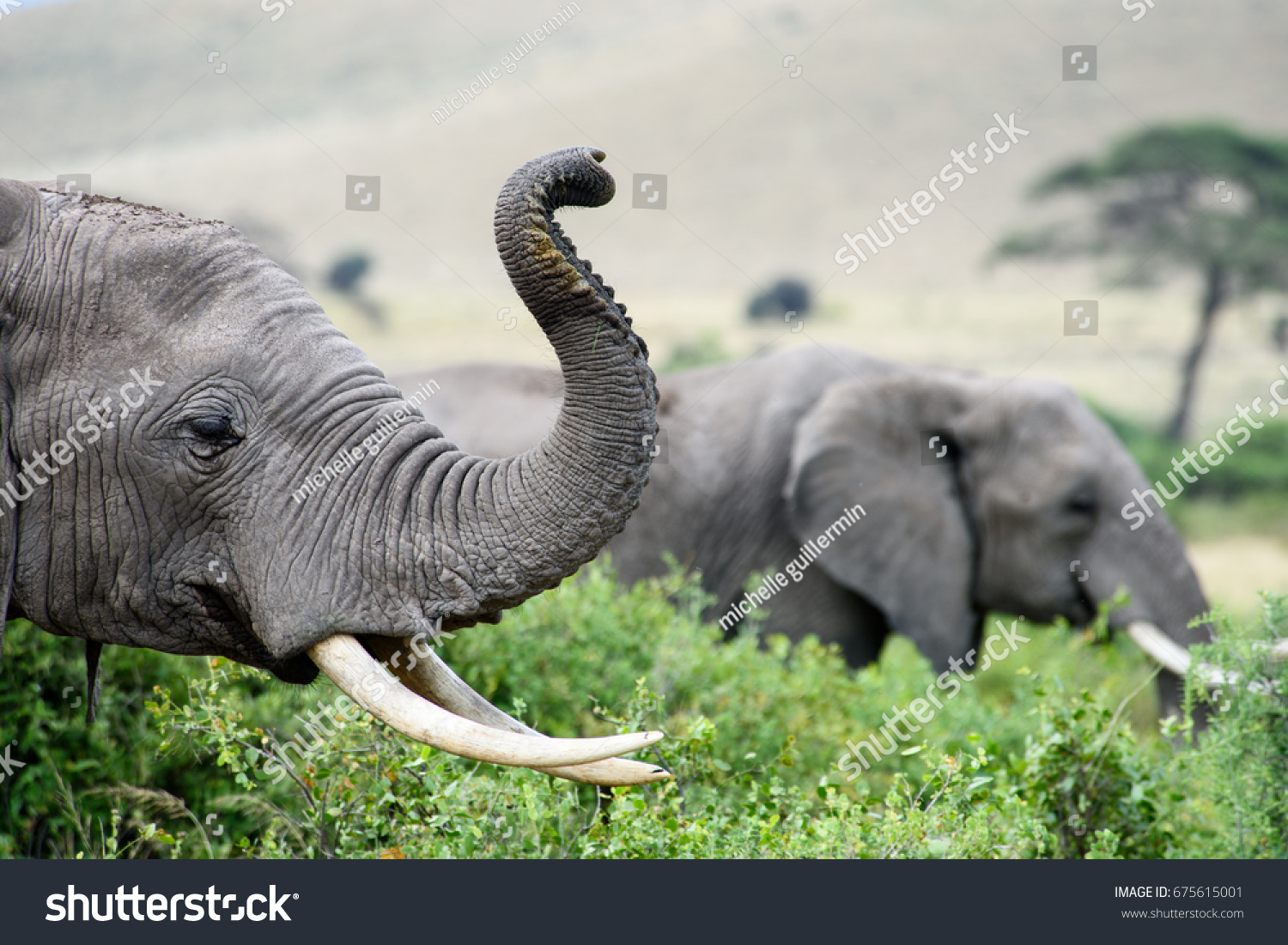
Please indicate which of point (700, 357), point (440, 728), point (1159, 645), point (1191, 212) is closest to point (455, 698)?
point (440, 728)

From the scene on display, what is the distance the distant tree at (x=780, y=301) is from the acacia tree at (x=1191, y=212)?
43.0 feet

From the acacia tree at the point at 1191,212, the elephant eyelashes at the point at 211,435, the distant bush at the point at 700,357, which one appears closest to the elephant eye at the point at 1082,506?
the elephant eyelashes at the point at 211,435

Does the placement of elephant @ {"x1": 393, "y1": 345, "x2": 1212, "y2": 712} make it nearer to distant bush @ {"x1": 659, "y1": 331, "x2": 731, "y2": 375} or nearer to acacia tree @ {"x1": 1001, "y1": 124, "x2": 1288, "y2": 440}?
distant bush @ {"x1": 659, "y1": 331, "x2": 731, "y2": 375}

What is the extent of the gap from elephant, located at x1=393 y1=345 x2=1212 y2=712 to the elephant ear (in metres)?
4.11

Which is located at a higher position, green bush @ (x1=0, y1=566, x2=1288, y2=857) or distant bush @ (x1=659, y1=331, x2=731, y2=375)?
distant bush @ (x1=659, y1=331, x2=731, y2=375)

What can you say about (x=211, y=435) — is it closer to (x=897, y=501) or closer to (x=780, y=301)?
(x=897, y=501)

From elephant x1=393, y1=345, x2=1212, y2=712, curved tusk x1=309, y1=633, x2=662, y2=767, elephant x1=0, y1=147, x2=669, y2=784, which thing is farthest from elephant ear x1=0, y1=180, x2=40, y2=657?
elephant x1=393, y1=345, x2=1212, y2=712

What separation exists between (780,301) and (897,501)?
41597 millimetres

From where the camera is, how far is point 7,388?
9.91 ft

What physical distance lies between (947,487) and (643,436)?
487cm

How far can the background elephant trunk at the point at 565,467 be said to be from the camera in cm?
280

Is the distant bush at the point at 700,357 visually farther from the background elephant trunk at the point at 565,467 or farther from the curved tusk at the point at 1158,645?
the background elephant trunk at the point at 565,467

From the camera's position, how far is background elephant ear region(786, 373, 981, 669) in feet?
24.0
